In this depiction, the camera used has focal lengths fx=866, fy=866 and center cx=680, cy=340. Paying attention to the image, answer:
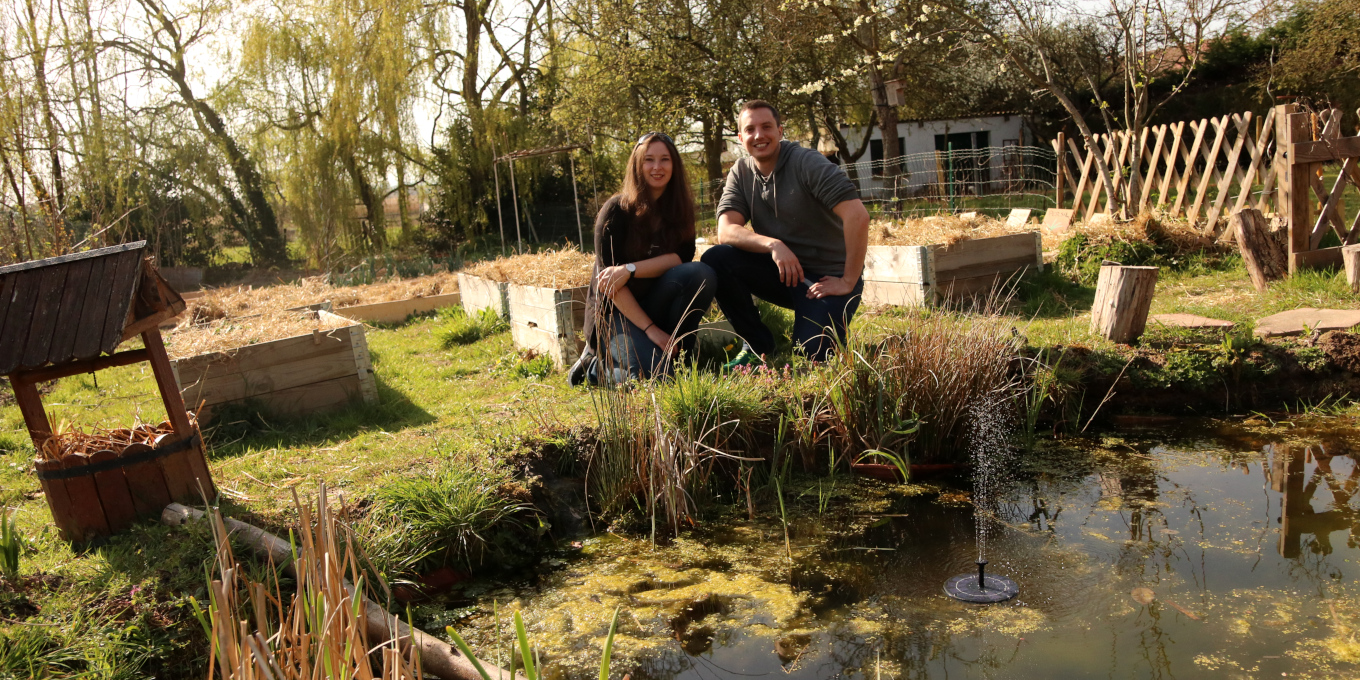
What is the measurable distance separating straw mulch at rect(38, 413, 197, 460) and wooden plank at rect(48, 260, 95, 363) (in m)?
0.33

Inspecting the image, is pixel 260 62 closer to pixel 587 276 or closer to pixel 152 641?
pixel 587 276

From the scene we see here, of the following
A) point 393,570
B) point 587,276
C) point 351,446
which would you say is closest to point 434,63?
point 587,276

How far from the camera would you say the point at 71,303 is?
293cm

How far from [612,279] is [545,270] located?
2.24 meters

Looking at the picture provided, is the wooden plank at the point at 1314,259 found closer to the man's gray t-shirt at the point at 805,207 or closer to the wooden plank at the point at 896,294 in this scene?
the wooden plank at the point at 896,294

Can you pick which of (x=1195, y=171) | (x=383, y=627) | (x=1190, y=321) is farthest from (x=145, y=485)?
(x=1195, y=171)

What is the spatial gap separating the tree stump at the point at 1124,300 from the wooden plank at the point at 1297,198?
2.61m

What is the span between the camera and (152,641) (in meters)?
2.46

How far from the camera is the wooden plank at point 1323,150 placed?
21.3ft

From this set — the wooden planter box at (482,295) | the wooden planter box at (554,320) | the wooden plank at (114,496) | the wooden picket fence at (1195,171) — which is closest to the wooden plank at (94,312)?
the wooden plank at (114,496)

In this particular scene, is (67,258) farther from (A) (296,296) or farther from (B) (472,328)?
(A) (296,296)

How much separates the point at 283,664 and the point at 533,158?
1423cm

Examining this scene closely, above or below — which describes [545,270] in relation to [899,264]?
above

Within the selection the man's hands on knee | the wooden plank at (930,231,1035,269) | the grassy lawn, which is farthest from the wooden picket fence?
the man's hands on knee
